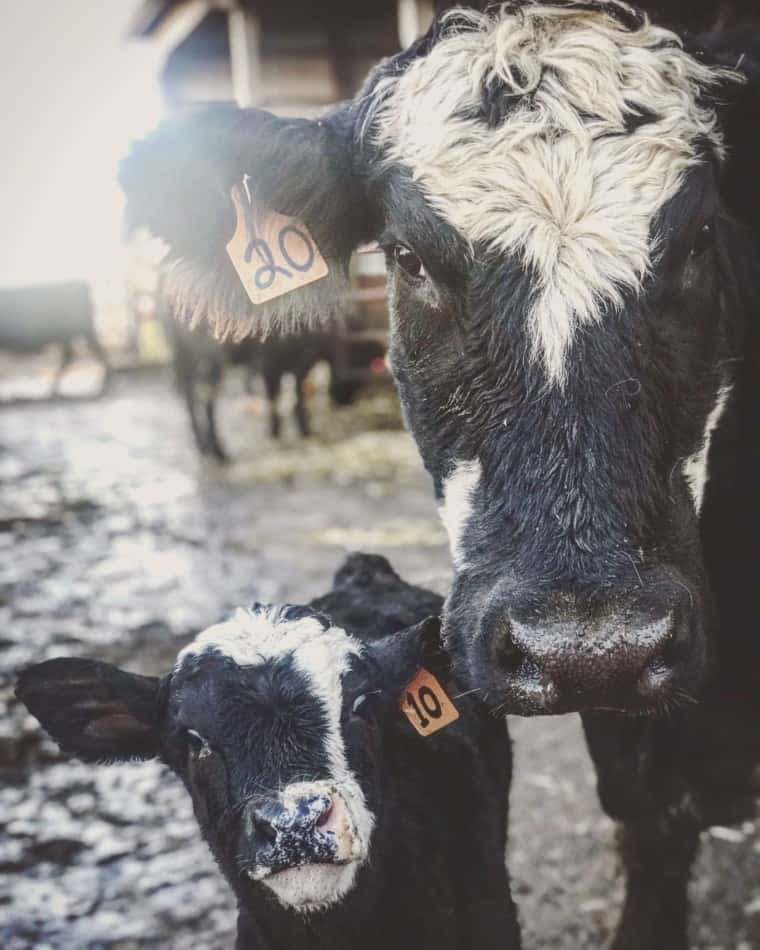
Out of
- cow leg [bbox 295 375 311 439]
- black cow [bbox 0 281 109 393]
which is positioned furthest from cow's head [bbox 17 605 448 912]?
black cow [bbox 0 281 109 393]

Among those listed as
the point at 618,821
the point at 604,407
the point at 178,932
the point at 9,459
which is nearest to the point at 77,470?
the point at 9,459

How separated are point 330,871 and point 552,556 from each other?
28.5 inches

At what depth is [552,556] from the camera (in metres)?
1.67

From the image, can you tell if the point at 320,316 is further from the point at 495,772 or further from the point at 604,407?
the point at 495,772

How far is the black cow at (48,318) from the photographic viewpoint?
15.0 m

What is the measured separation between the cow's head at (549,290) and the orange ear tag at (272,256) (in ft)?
0.18

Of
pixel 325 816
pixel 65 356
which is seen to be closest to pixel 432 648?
pixel 325 816

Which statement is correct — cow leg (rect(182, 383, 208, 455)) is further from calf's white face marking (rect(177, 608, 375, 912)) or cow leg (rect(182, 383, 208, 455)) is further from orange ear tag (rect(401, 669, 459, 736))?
orange ear tag (rect(401, 669, 459, 736))

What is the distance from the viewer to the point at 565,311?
5.91 ft

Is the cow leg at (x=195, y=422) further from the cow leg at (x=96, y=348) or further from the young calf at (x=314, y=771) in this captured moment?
the young calf at (x=314, y=771)

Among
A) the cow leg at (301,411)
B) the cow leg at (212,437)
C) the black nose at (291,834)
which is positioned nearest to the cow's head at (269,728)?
the black nose at (291,834)

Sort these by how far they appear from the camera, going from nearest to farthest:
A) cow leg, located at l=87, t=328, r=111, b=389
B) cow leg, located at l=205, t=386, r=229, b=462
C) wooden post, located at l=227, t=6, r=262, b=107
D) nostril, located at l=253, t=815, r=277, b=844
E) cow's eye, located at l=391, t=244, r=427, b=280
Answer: nostril, located at l=253, t=815, r=277, b=844
cow's eye, located at l=391, t=244, r=427, b=280
cow leg, located at l=205, t=386, r=229, b=462
wooden post, located at l=227, t=6, r=262, b=107
cow leg, located at l=87, t=328, r=111, b=389

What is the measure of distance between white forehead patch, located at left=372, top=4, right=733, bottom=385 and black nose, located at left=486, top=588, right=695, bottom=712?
0.42m

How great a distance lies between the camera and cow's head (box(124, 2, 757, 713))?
168cm
